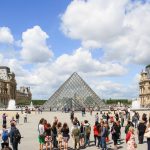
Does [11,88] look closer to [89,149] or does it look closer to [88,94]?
[88,94]

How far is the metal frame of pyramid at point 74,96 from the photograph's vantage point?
67.5 meters

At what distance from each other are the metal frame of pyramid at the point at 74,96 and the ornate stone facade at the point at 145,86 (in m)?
68.0

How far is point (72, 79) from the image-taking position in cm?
6900

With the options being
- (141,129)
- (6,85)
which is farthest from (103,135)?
(6,85)

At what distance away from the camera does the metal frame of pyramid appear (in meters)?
67.5

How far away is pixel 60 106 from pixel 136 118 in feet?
135

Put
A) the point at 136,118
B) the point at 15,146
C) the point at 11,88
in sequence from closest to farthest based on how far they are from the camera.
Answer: the point at 15,146, the point at 136,118, the point at 11,88

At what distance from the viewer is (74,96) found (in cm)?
6831

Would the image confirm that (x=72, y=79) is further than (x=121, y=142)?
Yes

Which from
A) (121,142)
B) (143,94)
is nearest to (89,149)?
(121,142)

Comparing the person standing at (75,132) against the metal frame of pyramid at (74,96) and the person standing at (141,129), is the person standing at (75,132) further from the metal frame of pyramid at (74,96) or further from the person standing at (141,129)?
the metal frame of pyramid at (74,96)

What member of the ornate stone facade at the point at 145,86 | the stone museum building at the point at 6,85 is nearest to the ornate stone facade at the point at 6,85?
the stone museum building at the point at 6,85

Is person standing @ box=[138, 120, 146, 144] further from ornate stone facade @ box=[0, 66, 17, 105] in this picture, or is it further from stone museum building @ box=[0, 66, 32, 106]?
stone museum building @ box=[0, 66, 32, 106]

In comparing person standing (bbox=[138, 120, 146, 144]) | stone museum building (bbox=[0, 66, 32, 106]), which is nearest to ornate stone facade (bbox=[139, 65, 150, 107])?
stone museum building (bbox=[0, 66, 32, 106])
